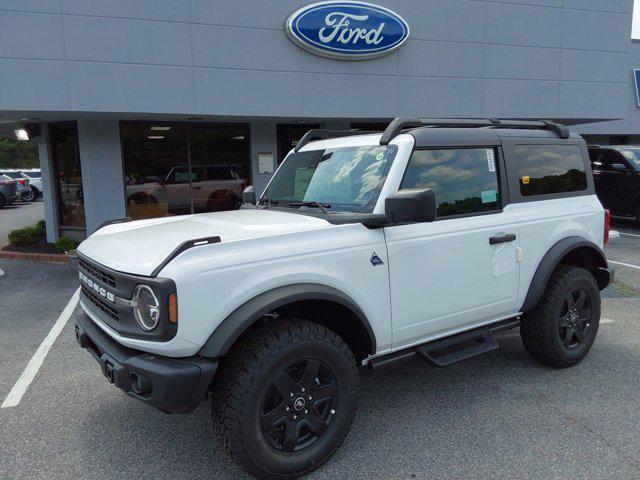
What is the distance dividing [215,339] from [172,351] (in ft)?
0.72

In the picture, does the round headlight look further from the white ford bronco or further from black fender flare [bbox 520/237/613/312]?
black fender flare [bbox 520/237/613/312]

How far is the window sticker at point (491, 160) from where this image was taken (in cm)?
399

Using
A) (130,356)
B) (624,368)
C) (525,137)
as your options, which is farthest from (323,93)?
(130,356)

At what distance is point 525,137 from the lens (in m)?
4.24

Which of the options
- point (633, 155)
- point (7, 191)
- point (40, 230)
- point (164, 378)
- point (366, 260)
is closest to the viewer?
point (164, 378)

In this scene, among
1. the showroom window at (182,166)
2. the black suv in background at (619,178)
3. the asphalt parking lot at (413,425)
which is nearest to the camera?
the asphalt parking lot at (413,425)

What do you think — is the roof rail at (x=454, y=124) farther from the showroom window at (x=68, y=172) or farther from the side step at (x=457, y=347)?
the showroom window at (x=68, y=172)

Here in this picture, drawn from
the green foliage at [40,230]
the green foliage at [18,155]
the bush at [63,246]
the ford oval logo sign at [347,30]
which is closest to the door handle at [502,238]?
the ford oval logo sign at [347,30]

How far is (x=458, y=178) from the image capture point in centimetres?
379

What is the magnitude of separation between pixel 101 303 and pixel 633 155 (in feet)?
43.0

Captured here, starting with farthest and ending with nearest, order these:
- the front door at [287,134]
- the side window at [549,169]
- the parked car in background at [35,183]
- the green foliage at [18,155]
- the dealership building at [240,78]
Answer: the green foliage at [18,155] → the parked car in background at [35,183] → the front door at [287,134] → the dealership building at [240,78] → the side window at [549,169]

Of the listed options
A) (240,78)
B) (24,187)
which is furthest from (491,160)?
(24,187)

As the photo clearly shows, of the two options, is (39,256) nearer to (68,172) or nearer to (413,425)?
(68,172)

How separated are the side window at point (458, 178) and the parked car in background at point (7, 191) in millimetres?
23977
